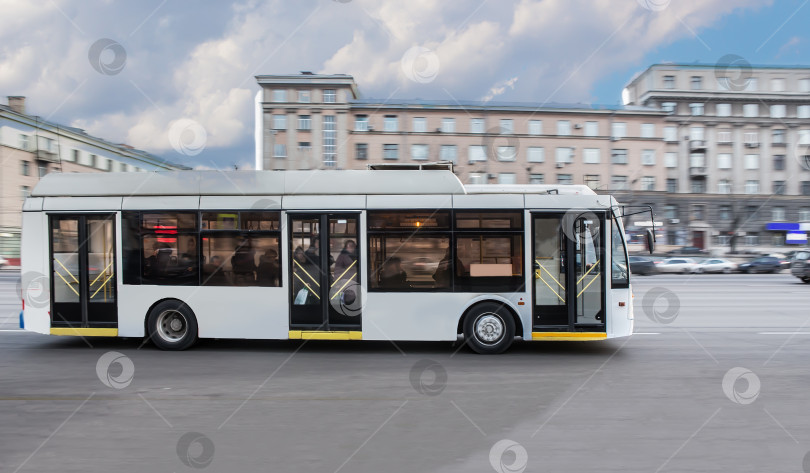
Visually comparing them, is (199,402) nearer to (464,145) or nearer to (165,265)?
(165,265)

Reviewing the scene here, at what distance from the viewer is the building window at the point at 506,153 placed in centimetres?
6269

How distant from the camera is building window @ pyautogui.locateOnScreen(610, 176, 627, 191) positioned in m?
60.8

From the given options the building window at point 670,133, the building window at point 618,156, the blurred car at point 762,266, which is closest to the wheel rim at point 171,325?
the blurred car at point 762,266

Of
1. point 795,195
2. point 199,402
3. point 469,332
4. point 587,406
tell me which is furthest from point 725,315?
point 795,195

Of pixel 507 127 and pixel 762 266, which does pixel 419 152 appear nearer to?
pixel 507 127

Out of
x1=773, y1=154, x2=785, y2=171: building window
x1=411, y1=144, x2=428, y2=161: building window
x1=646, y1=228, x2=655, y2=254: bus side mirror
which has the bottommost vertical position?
x1=646, y1=228, x2=655, y2=254: bus side mirror

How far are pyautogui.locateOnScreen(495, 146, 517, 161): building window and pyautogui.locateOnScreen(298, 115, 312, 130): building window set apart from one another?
67.0 feet

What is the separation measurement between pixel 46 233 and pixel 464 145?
54869 millimetres

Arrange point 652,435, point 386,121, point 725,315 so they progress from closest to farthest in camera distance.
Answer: point 652,435 → point 725,315 → point 386,121

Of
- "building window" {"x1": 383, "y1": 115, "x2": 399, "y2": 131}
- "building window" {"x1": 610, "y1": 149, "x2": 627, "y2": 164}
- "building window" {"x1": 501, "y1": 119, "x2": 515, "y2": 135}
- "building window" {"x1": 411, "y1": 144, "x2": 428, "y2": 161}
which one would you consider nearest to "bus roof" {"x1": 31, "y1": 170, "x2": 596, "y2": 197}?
"building window" {"x1": 411, "y1": 144, "x2": 428, "y2": 161}

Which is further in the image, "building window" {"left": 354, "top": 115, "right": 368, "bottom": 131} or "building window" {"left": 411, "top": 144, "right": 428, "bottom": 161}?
"building window" {"left": 411, "top": 144, "right": 428, "bottom": 161}

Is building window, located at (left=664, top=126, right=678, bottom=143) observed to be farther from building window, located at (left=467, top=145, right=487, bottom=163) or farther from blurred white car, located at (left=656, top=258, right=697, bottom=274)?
blurred white car, located at (left=656, top=258, right=697, bottom=274)

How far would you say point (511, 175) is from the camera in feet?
204

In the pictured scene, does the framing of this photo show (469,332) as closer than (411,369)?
No
